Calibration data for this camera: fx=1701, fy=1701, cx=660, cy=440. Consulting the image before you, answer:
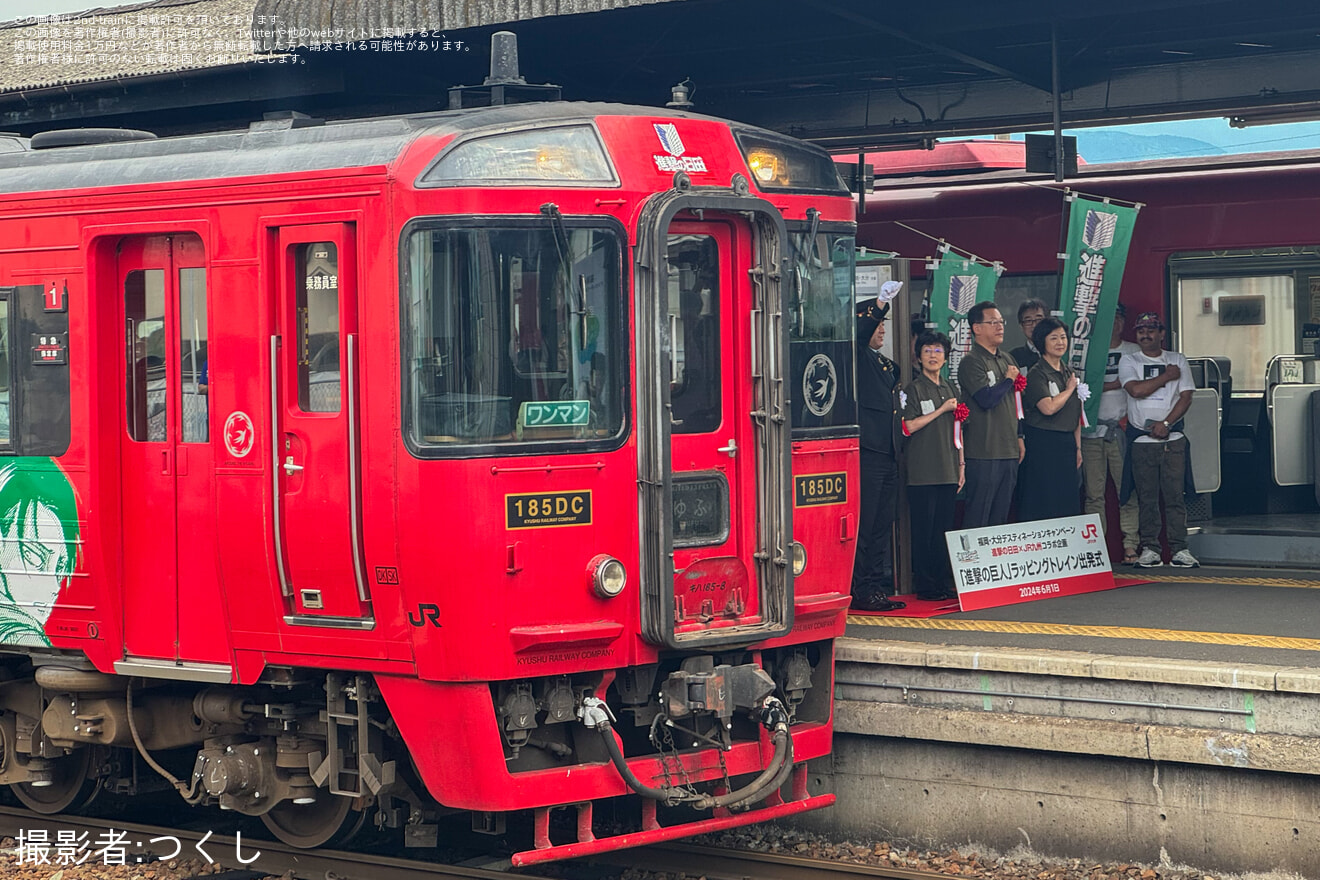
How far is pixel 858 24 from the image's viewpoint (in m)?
9.90

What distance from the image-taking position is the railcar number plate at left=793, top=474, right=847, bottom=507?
7.59 metres

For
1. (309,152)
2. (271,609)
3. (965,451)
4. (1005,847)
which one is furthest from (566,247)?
(965,451)

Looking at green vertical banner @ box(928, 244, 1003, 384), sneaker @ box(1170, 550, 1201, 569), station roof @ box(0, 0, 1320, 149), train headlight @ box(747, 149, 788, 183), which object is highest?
station roof @ box(0, 0, 1320, 149)

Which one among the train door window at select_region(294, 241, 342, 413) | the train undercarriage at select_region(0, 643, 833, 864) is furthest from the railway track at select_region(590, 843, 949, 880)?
the train door window at select_region(294, 241, 342, 413)

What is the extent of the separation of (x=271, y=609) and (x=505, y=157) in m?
2.11

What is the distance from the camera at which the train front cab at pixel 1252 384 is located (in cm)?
1163

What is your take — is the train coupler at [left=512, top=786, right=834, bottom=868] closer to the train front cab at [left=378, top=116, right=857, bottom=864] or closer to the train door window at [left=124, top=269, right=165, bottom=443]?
the train front cab at [left=378, top=116, right=857, bottom=864]

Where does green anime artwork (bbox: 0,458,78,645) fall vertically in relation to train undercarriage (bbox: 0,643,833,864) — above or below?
above

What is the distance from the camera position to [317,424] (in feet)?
22.5

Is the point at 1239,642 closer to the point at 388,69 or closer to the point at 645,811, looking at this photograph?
the point at 645,811

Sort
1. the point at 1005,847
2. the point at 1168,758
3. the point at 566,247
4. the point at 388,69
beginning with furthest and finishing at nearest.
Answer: the point at 388,69 → the point at 1005,847 → the point at 1168,758 → the point at 566,247

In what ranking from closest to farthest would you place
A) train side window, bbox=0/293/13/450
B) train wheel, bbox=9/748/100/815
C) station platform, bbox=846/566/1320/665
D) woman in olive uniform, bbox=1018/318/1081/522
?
train side window, bbox=0/293/13/450
station platform, bbox=846/566/1320/665
train wheel, bbox=9/748/100/815
woman in olive uniform, bbox=1018/318/1081/522

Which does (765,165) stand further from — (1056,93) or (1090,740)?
(1056,93)

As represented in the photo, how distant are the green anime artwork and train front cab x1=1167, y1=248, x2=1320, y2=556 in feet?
25.3
